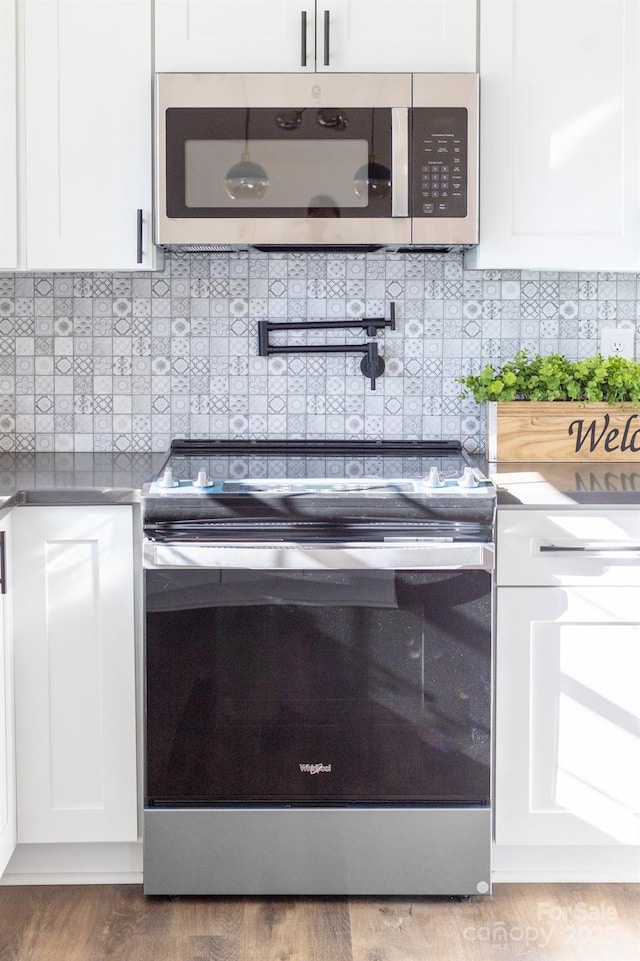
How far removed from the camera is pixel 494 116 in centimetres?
229

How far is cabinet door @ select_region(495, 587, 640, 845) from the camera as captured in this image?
2074mm

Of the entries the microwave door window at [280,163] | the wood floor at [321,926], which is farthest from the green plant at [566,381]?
the wood floor at [321,926]

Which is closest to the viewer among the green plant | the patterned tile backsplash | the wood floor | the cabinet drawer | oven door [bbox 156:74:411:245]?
the wood floor

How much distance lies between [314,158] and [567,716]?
136 centimetres

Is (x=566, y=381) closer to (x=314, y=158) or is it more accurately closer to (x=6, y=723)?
(x=314, y=158)

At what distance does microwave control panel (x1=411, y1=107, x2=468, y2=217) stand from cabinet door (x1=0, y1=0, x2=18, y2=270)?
3.02ft

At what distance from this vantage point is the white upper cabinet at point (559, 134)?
7.43 feet

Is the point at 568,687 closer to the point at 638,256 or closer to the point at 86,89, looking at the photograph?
the point at 638,256

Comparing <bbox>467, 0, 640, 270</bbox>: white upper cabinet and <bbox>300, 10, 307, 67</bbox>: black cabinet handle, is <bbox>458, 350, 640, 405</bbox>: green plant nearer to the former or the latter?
<bbox>467, 0, 640, 270</bbox>: white upper cabinet

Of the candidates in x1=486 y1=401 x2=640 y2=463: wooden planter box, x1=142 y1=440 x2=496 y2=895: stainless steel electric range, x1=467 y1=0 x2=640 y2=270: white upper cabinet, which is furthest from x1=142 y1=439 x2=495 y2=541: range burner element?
x1=467 y1=0 x2=640 y2=270: white upper cabinet

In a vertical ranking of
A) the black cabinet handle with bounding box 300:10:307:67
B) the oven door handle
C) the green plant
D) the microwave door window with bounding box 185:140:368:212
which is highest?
the black cabinet handle with bounding box 300:10:307:67

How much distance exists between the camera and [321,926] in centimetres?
204

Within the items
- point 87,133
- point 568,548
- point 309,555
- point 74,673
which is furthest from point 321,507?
point 87,133

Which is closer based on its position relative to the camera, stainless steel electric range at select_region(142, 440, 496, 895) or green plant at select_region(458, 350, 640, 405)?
stainless steel electric range at select_region(142, 440, 496, 895)
